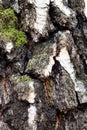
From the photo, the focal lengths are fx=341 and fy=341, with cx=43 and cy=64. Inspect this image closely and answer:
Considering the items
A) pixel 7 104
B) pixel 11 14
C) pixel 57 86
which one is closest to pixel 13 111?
pixel 7 104

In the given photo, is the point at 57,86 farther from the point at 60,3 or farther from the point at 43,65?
the point at 60,3

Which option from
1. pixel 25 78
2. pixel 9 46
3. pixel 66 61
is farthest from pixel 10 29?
pixel 66 61

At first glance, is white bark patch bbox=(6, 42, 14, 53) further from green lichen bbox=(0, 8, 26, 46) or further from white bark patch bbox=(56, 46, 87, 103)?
white bark patch bbox=(56, 46, 87, 103)

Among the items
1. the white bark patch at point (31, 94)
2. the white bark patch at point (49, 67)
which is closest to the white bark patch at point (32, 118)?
the white bark patch at point (31, 94)

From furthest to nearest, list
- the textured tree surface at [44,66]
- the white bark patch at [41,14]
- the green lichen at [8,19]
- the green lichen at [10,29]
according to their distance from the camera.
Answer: the green lichen at [8,19], the green lichen at [10,29], the white bark patch at [41,14], the textured tree surface at [44,66]

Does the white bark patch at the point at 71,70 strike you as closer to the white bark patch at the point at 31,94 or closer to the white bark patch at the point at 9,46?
the white bark patch at the point at 31,94

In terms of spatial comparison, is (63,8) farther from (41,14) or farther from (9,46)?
(9,46)

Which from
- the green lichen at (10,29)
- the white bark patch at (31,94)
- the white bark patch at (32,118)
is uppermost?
the green lichen at (10,29)
